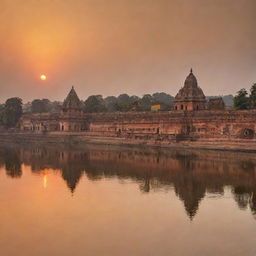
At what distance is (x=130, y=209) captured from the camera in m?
11.1

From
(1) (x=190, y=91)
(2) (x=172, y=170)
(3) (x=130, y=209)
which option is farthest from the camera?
(1) (x=190, y=91)

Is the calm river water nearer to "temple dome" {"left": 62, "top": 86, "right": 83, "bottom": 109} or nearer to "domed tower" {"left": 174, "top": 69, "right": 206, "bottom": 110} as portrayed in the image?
"domed tower" {"left": 174, "top": 69, "right": 206, "bottom": 110}

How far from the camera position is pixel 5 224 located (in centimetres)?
956

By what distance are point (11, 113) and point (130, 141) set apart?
2141cm

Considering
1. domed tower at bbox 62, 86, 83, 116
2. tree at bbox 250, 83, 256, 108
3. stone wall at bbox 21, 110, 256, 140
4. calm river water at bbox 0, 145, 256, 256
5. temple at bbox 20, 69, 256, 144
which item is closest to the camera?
calm river water at bbox 0, 145, 256, 256

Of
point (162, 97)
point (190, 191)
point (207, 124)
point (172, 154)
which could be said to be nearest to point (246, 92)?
point (207, 124)

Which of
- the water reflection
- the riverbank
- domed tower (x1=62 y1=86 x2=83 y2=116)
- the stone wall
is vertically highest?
domed tower (x1=62 y1=86 x2=83 y2=116)

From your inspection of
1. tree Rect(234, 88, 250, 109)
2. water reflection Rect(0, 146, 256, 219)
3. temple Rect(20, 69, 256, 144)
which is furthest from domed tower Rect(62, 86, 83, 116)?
tree Rect(234, 88, 250, 109)

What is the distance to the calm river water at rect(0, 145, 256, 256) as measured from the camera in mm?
8195

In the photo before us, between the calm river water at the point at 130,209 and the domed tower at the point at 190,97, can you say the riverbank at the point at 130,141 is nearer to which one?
the calm river water at the point at 130,209

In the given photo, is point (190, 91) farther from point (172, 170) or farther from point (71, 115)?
point (172, 170)

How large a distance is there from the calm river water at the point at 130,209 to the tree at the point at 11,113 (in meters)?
28.6

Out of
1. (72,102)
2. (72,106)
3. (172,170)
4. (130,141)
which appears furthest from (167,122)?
(172,170)

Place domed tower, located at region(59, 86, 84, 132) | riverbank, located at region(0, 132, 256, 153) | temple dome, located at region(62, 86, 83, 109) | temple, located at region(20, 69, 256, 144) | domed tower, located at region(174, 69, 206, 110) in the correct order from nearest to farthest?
riverbank, located at region(0, 132, 256, 153) → temple, located at region(20, 69, 256, 144) → domed tower, located at region(174, 69, 206, 110) → domed tower, located at region(59, 86, 84, 132) → temple dome, located at region(62, 86, 83, 109)
